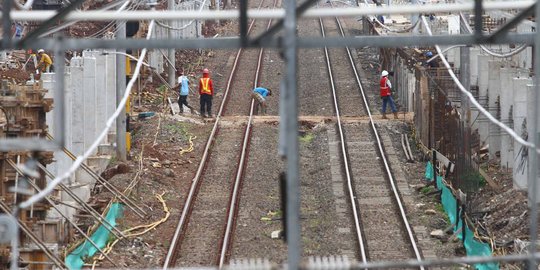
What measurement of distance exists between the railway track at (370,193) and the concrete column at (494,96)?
147cm

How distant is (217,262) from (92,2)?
1906 cm

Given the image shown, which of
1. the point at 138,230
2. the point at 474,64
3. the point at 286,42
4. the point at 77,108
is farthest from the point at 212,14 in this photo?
the point at 474,64

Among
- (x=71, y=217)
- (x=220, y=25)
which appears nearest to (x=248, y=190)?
(x=71, y=217)

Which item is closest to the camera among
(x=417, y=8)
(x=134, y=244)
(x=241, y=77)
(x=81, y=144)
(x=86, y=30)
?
(x=417, y=8)

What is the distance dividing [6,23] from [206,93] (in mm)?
14662

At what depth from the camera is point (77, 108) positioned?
49.8ft

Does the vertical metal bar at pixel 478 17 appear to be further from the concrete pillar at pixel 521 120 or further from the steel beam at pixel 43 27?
the concrete pillar at pixel 521 120

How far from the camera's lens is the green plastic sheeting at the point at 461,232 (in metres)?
11.1

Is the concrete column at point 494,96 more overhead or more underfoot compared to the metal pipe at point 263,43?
more underfoot

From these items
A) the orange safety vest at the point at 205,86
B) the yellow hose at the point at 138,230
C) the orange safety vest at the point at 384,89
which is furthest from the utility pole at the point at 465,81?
the orange safety vest at the point at 205,86

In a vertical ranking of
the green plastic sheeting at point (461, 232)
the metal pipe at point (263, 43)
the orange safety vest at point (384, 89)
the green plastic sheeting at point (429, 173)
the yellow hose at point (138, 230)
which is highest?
the metal pipe at point (263, 43)

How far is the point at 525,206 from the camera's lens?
12883 millimetres

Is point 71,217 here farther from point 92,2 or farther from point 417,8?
point 92,2

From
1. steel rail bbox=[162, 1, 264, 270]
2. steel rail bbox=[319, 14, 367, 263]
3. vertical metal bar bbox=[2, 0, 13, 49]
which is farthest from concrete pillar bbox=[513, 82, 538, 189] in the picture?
vertical metal bar bbox=[2, 0, 13, 49]
